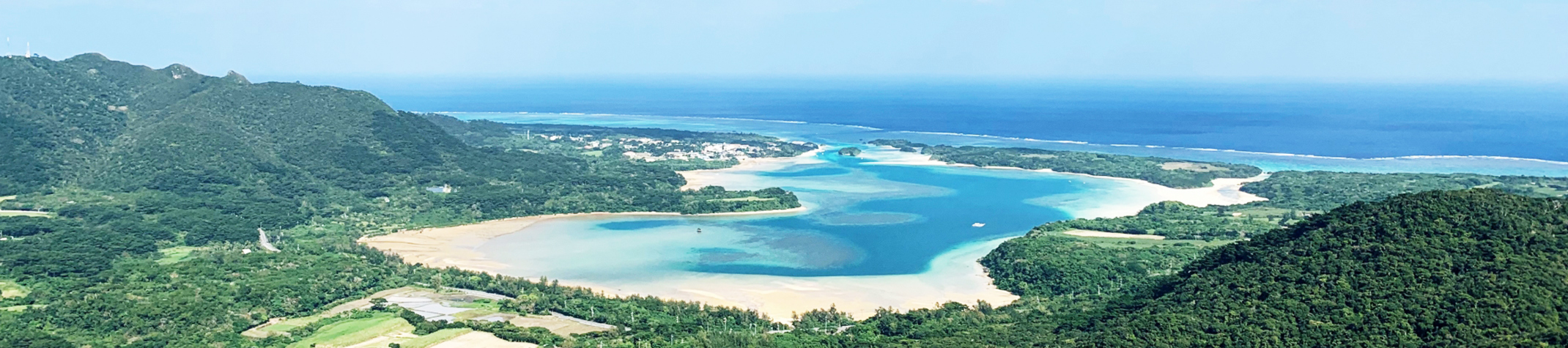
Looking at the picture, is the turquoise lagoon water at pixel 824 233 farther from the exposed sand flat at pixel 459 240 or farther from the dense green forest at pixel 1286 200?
the dense green forest at pixel 1286 200

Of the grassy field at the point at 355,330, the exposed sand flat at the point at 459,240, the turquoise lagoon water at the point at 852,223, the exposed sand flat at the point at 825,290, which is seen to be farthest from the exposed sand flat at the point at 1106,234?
the grassy field at the point at 355,330

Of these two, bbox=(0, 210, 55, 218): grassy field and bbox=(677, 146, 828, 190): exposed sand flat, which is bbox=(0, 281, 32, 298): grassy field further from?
bbox=(677, 146, 828, 190): exposed sand flat

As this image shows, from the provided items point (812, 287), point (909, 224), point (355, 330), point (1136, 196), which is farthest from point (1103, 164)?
point (355, 330)

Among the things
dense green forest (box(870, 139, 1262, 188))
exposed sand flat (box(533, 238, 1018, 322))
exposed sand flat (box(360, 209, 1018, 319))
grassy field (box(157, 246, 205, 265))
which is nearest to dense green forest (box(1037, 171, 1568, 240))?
dense green forest (box(870, 139, 1262, 188))

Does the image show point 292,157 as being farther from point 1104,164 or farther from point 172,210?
point 1104,164

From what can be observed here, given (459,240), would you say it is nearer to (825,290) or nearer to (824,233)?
(824,233)

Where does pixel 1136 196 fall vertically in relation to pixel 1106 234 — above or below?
above
